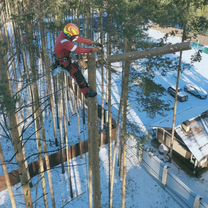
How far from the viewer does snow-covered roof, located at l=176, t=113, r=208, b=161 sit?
1355 centimetres

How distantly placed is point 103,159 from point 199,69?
15.9 m

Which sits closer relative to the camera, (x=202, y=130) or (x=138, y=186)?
(x=138, y=186)

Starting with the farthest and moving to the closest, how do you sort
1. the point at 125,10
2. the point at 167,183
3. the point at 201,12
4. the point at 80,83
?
1. the point at 167,183
2. the point at 201,12
3. the point at 125,10
4. the point at 80,83

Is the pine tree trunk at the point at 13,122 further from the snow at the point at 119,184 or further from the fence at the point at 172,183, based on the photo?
the fence at the point at 172,183

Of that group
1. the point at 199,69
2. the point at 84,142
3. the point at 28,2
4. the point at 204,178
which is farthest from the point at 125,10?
the point at 199,69

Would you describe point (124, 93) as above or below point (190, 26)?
below

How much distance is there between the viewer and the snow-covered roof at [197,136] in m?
13.6

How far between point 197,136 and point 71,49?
10490 mm

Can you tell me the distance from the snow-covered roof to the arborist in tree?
9.04 m

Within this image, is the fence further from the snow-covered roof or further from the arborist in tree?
the arborist in tree

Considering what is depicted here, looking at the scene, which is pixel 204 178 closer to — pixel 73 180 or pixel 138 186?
pixel 138 186

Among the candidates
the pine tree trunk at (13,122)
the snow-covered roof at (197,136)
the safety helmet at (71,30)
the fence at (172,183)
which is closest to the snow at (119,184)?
the fence at (172,183)

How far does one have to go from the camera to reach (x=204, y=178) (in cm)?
1358

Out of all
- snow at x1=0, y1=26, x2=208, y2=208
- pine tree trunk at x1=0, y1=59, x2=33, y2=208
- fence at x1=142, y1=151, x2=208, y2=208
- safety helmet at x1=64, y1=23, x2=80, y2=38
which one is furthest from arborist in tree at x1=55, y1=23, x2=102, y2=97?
fence at x1=142, y1=151, x2=208, y2=208
